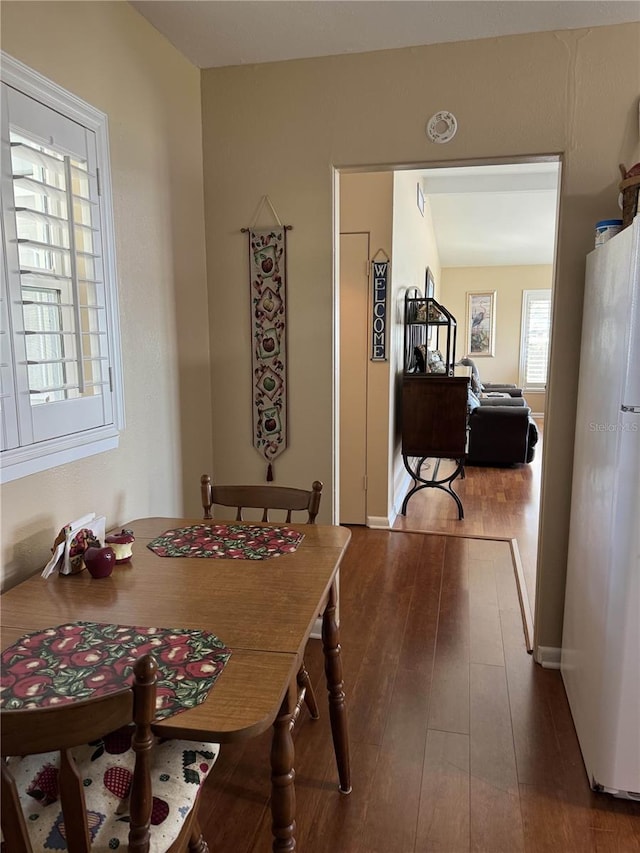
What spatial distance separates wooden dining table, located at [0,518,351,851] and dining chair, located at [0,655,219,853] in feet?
0.40

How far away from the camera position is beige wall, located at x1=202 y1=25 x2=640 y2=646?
213 centimetres

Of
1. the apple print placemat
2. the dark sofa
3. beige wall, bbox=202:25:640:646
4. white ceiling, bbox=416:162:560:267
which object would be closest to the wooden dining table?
the apple print placemat

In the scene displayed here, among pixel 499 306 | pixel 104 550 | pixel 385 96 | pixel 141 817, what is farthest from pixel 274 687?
pixel 499 306

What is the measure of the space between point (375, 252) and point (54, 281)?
2.68 m

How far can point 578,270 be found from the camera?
221 cm

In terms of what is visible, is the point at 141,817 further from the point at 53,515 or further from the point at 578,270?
the point at 578,270

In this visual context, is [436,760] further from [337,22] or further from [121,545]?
[337,22]

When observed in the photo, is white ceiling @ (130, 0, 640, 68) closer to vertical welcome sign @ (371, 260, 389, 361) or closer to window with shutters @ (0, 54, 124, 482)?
window with shutters @ (0, 54, 124, 482)

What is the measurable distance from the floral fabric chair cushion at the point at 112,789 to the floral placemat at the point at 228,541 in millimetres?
563

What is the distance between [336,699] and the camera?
173cm

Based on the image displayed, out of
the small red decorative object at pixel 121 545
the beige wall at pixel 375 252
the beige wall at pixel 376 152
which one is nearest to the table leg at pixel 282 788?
the small red decorative object at pixel 121 545

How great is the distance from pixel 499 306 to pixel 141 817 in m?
9.33

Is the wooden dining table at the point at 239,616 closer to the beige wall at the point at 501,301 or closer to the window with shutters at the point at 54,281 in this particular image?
the window with shutters at the point at 54,281

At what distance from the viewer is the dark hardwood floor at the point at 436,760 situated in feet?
5.28
